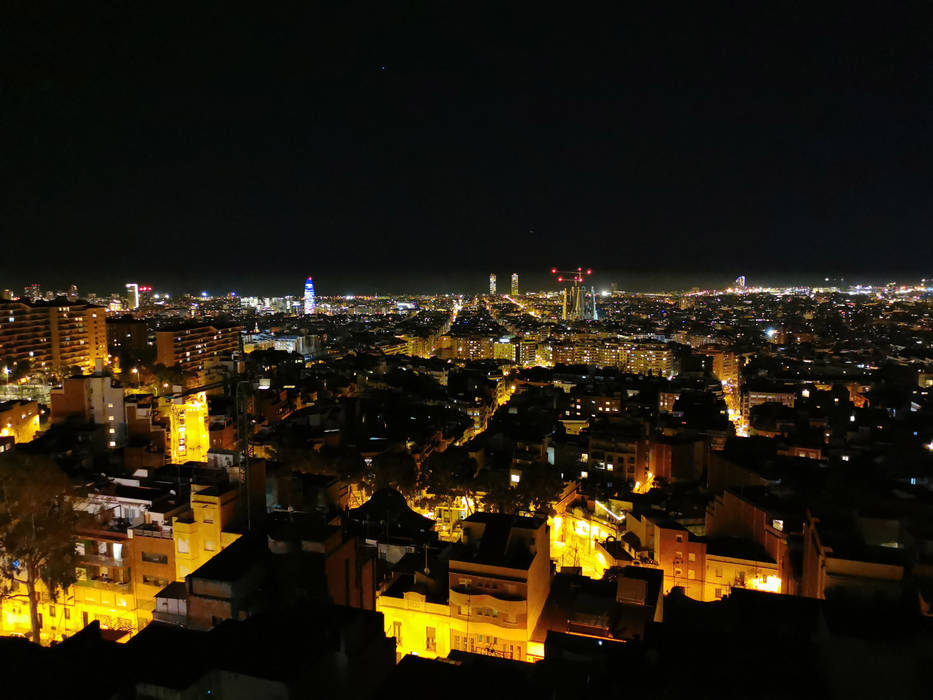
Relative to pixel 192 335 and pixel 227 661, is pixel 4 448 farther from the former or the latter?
pixel 192 335

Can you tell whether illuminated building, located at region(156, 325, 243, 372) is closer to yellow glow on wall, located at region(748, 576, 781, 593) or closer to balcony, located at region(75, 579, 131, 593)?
balcony, located at region(75, 579, 131, 593)

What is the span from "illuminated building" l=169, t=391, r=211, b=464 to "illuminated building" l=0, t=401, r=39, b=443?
11.1 feet

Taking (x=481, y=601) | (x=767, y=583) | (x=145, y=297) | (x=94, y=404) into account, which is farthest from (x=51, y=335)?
(x=145, y=297)

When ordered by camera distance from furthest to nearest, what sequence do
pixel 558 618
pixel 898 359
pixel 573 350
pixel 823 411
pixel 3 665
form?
pixel 573 350
pixel 898 359
pixel 823 411
pixel 558 618
pixel 3 665

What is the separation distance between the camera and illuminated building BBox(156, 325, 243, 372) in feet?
85.4

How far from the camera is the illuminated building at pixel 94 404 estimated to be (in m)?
12.8

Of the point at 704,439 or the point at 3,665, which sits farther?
the point at 704,439

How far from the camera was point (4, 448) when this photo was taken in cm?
1089

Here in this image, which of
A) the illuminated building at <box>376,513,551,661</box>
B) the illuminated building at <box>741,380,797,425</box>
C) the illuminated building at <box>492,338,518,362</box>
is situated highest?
the illuminated building at <box>376,513,551,661</box>

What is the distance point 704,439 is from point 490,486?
19.1ft

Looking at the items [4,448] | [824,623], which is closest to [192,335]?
[4,448]

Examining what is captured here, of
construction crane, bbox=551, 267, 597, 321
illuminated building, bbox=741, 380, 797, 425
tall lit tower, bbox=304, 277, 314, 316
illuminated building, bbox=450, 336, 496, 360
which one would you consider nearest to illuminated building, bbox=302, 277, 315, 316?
tall lit tower, bbox=304, 277, 314, 316

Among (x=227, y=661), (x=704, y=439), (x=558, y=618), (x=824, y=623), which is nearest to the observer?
(x=227, y=661)

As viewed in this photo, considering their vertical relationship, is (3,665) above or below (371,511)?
above
